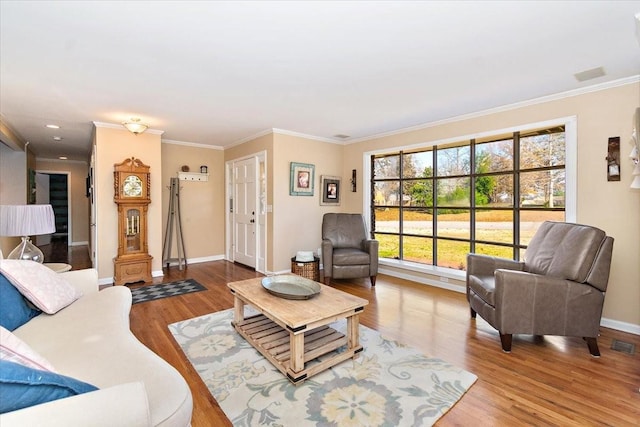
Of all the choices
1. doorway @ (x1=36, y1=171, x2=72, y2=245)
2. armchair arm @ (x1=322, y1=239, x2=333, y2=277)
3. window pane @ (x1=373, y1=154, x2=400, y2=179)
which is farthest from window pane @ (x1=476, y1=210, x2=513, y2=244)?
doorway @ (x1=36, y1=171, x2=72, y2=245)

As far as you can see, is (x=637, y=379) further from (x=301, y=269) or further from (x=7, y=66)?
(x=7, y=66)

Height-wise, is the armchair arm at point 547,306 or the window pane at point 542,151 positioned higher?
the window pane at point 542,151

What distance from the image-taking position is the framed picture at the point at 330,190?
17.0 feet

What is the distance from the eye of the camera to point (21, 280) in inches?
71.8

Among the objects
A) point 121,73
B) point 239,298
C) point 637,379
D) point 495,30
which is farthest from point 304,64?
point 637,379

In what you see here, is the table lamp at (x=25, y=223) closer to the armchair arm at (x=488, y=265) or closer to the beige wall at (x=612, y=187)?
the armchair arm at (x=488, y=265)

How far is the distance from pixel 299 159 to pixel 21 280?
3621mm

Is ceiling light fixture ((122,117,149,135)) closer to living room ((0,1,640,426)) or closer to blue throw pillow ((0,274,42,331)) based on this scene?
living room ((0,1,640,426))

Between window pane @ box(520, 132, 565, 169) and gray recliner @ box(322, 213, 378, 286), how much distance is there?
2.06m

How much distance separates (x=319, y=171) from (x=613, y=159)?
11.9ft

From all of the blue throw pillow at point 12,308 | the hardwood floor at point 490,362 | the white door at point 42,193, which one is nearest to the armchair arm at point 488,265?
the hardwood floor at point 490,362

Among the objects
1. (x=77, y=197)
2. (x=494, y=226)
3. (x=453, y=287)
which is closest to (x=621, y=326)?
(x=494, y=226)

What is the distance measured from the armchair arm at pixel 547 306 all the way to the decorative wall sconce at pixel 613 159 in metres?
1.21

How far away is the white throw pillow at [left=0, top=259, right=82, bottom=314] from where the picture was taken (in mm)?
1811
